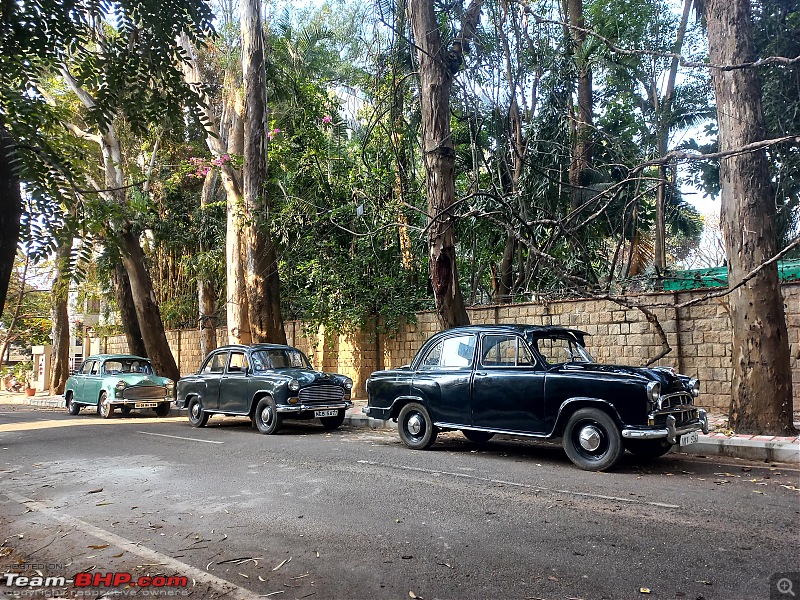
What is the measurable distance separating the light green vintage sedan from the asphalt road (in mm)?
7229

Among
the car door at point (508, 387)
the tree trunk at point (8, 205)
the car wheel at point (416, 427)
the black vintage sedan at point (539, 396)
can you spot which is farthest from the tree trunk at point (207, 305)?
the tree trunk at point (8, 205)

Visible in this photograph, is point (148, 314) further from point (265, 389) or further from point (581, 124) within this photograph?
point (581, 124)

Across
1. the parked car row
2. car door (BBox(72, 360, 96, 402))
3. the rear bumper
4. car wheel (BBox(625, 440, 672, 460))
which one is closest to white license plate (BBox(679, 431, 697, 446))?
the parked car row

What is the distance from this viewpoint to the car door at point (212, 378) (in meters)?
13.7

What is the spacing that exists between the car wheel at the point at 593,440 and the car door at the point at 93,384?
13478mm

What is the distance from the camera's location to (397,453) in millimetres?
9789

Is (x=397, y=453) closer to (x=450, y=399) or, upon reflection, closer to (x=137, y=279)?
(x=450, y=399)

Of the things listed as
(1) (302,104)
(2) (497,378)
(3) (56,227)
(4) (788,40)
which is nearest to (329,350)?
(1) (302,104)

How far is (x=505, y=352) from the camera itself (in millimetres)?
9203

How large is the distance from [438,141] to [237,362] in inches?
247

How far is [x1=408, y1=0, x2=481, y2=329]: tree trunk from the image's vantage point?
13219 mm

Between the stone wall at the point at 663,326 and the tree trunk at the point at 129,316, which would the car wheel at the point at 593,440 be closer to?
the stone wall at the point at 663,326

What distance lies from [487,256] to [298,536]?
48.3 ft

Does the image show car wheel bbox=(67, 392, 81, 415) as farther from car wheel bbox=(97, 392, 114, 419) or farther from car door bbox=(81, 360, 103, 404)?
car wheel bbox=(97, 392, 114, 419)
